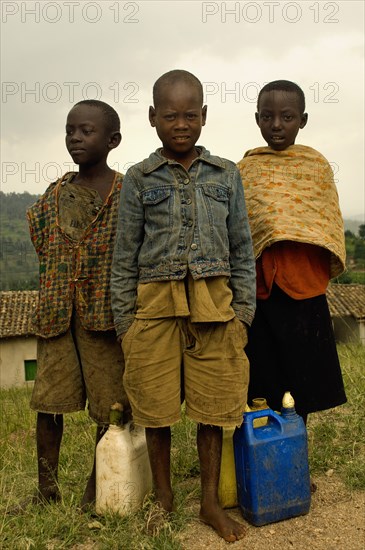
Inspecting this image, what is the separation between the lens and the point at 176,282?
239cm

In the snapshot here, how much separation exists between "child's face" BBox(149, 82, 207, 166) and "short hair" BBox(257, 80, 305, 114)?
52cm

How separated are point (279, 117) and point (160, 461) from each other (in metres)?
1.64

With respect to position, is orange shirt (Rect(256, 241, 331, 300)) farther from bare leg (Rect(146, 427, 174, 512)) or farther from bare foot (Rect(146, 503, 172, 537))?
bare foot (Rect(146, 503, 172, 537))

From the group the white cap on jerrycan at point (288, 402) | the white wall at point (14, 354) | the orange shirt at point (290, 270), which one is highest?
the orange shirt at point (290, 270)

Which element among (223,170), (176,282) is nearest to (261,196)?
(223,170)

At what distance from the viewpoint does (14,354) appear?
22.4 meters

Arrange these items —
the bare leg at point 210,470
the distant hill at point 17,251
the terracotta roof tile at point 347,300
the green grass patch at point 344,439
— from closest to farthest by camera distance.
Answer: the bare leg at point 210,470, the green grass patch at point 344,439, the terracotta roof tile at point 347,300, the distant hill at point 17,251

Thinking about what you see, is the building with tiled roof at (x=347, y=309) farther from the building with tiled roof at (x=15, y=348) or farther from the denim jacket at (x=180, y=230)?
the denim jacket at (x=180, y=230)

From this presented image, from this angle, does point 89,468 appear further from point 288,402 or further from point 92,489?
point 288,402

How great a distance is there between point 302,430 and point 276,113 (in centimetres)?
145

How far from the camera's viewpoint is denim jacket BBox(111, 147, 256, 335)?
239 centimetres

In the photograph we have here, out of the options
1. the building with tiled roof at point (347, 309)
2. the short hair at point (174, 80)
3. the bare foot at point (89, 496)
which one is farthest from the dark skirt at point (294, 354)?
the building with tiled roof at point (347, 309)

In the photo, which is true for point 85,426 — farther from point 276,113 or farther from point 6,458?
point 276,113

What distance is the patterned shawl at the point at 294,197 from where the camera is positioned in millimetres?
2725
